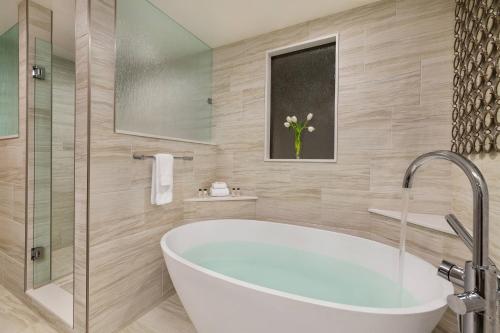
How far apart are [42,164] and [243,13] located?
220 cm

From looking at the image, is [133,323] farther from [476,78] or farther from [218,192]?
[476,78]

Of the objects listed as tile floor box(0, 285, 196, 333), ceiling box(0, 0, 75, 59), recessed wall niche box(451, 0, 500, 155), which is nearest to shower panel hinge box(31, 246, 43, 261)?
tile floor box(0, 285, 196, 333)

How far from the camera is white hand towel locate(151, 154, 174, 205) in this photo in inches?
69.8

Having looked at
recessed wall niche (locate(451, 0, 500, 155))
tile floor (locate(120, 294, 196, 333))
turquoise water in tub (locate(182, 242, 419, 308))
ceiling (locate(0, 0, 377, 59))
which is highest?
ceiling (locate(0, 0, 377, 59))

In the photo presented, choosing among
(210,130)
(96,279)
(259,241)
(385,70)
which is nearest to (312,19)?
(385,70)

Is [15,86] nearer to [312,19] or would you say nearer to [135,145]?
[135,145]

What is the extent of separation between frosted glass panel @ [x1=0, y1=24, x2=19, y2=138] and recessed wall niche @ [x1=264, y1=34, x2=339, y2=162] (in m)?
2.26

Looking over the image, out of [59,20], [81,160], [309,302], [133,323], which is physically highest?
[59,20]

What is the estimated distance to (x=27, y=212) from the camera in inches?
73.5

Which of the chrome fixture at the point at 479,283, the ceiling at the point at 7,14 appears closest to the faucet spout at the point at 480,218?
the chrome fixture at the point at 479,283

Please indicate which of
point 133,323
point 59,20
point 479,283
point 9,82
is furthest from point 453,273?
point 9,82

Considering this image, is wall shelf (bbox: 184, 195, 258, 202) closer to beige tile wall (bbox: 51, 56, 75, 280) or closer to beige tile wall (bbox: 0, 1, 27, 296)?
beige tile wall (bbox: 51, 56, 75, 280)

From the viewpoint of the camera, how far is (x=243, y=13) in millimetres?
2121

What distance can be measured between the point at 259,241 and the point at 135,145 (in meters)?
1.32
